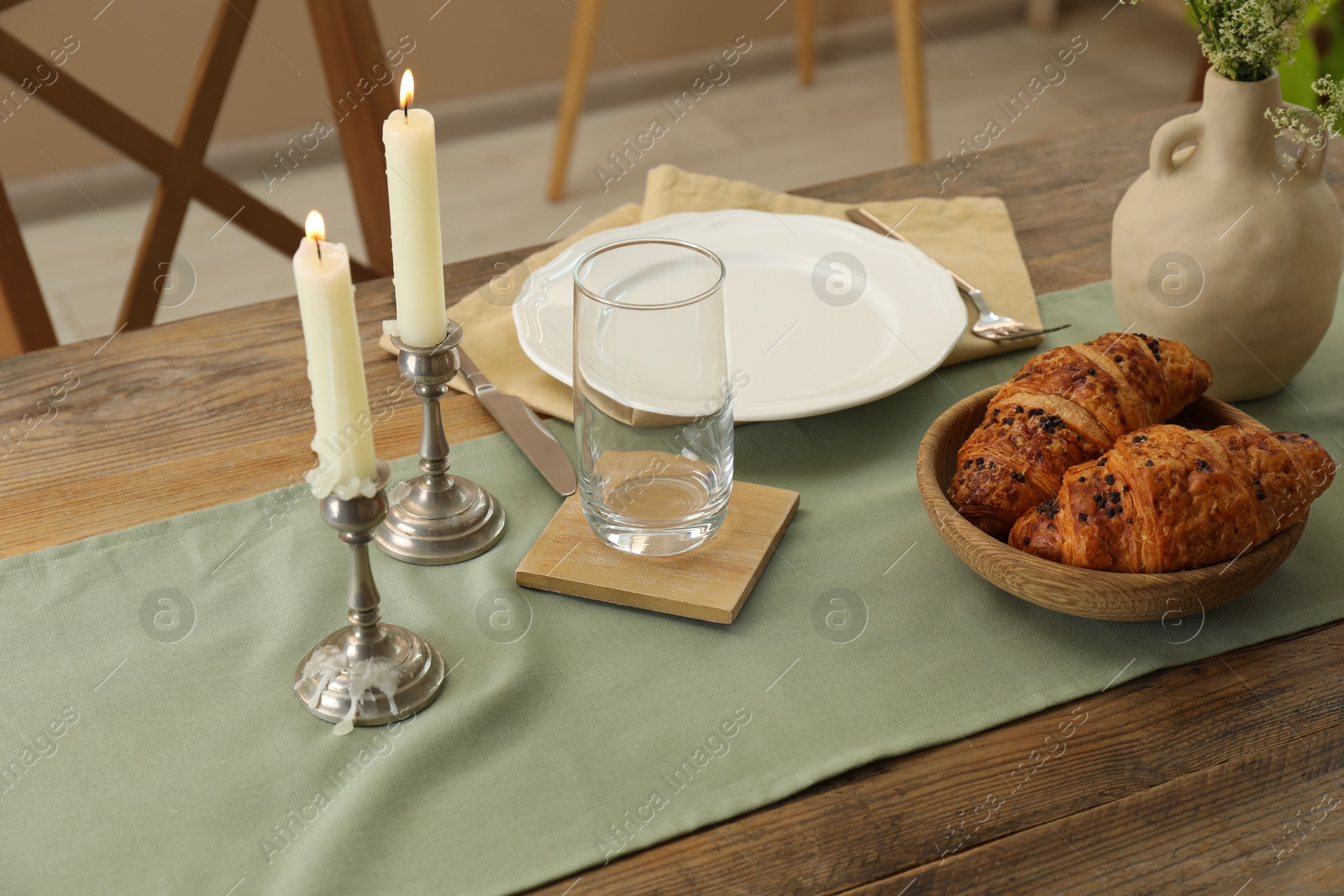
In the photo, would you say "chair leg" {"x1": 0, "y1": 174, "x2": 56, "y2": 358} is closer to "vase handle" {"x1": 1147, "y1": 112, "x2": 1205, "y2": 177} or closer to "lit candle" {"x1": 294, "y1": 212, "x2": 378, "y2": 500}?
"lit candle" {"x1": 294, "y1": 212, "x2": 378, "y2": 500}

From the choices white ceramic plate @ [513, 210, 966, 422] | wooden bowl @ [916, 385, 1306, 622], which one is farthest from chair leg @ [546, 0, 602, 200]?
A: wooden bowl @ [916, 385, 1306, 622]

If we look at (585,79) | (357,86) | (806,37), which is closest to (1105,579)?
(357,86)

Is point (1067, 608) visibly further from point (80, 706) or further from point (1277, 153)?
point (80, 706)

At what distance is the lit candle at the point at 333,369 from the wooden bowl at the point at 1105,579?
0.34m

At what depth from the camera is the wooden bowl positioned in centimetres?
68

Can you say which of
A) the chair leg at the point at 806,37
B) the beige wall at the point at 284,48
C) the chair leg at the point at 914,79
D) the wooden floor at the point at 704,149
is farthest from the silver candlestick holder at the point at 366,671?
the chair leg at the point at 806,37

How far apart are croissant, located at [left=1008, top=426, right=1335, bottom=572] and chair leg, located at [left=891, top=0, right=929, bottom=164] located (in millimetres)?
2016

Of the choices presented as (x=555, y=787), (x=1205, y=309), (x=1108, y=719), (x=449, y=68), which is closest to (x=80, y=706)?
(x=555, y=787)

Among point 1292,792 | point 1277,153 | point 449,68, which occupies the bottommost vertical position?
point 449,68

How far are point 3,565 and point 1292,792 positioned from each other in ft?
2.56

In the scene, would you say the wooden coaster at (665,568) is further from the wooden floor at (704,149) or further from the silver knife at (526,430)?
the wooden floor at (704,149)

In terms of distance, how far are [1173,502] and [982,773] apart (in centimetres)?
19

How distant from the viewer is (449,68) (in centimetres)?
315

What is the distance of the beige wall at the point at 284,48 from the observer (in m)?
2.77
